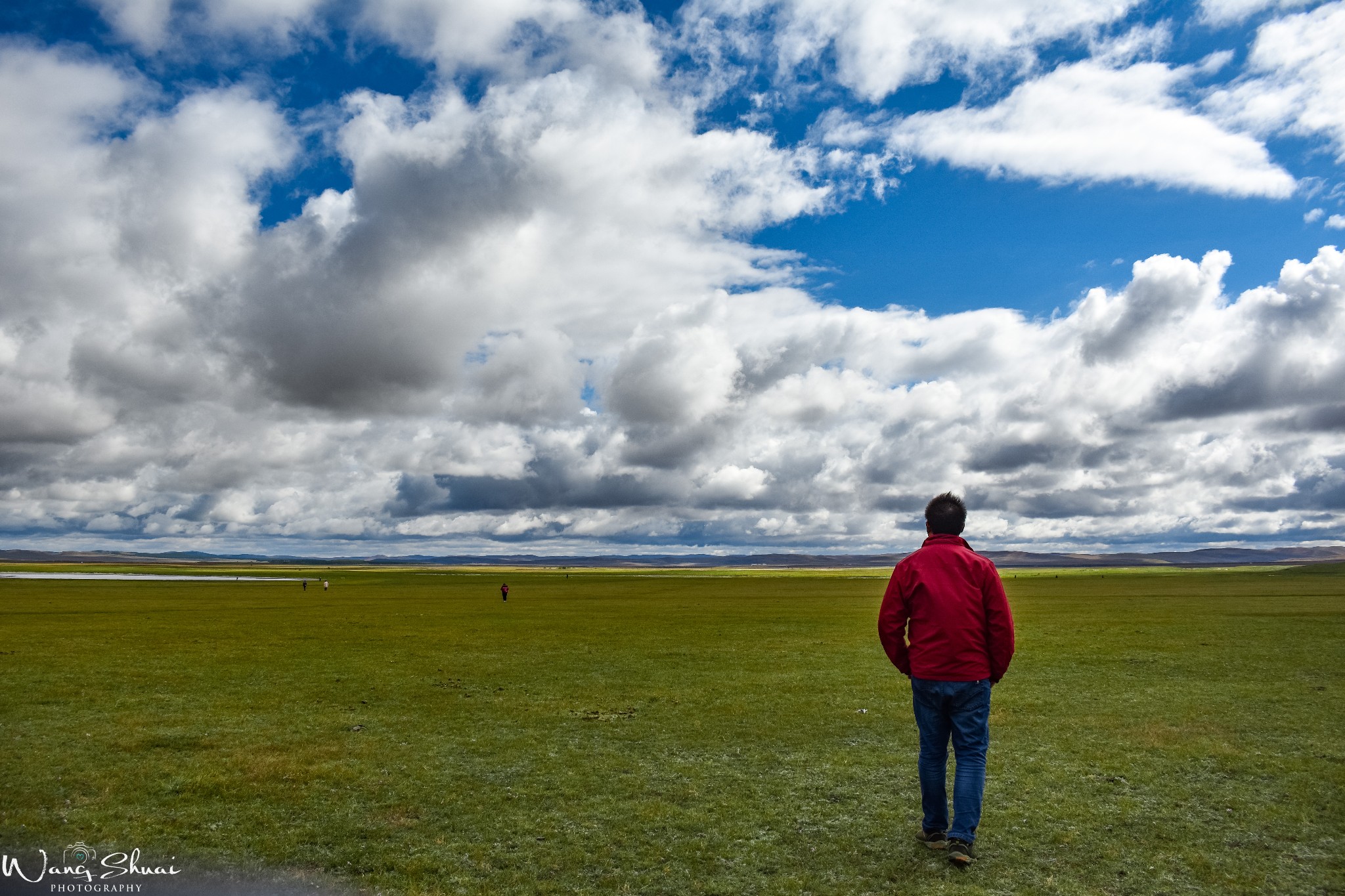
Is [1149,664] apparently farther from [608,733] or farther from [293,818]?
[293,818]

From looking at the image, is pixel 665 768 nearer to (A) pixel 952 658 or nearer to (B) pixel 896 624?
(B) pixel 896 624

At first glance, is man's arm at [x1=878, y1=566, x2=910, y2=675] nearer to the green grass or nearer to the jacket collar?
the jacket collar

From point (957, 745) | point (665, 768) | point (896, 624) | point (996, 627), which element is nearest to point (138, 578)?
point (665, 768)

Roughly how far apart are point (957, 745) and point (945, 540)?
1978mm

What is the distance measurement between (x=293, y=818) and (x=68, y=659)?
20.1 meters

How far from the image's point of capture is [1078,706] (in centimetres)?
1578

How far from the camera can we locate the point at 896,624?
7.98 metres

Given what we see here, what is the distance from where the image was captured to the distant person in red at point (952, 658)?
770cm

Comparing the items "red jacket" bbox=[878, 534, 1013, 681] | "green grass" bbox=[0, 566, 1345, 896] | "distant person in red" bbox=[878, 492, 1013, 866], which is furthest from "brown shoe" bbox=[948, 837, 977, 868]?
"red jacket" bbox=[878, 534, 1013, 681]

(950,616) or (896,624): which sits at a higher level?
(950,616)

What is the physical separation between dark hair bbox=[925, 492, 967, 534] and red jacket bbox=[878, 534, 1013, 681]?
0.18 metres

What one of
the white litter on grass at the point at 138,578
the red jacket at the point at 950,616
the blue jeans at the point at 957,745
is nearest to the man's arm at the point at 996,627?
the red jacket at the point at 950,616

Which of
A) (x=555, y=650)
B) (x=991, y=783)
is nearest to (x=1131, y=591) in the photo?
(x=555, y=650)

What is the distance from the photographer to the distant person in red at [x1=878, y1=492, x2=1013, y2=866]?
770 cm
